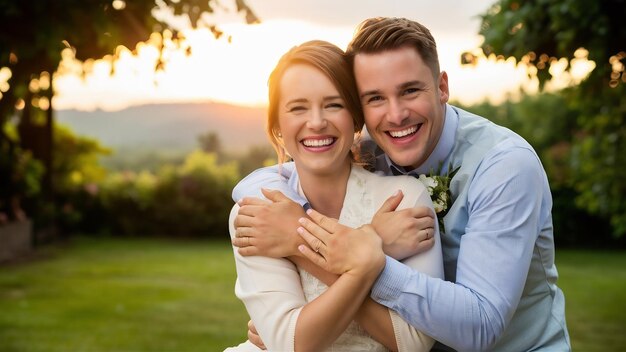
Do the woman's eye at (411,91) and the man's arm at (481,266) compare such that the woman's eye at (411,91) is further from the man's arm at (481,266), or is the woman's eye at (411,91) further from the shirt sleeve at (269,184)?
the shirt sleeve at (269,184)

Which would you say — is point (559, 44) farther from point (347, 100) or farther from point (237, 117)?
point (237, 117)

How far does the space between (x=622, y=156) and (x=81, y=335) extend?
609 centimetres

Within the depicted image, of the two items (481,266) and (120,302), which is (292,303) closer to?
(481,266)

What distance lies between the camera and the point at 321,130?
2729mm

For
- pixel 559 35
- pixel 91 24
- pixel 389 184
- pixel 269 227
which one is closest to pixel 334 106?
pixel 389 184

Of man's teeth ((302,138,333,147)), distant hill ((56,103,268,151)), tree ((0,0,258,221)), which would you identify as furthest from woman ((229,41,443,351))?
distant hill ((56,103,268,151))

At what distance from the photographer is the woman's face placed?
2723mm

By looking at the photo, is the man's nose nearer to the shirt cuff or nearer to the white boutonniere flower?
the white boutonniere flower

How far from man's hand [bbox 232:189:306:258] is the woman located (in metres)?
0.05

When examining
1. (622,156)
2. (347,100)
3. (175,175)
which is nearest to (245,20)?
(347,100)

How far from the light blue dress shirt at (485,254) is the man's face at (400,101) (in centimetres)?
13

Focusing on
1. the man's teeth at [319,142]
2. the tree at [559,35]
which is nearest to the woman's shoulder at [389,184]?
the man's teeth at [319,142]

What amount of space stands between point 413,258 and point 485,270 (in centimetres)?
23

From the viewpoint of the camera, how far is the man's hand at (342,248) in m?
2.50
